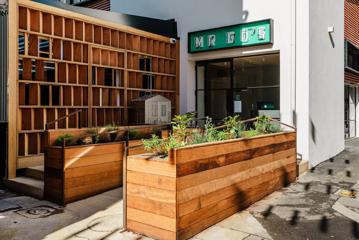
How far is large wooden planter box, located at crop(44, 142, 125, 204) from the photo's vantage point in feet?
18.3

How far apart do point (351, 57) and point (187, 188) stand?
12.2m

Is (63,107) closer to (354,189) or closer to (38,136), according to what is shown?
(38,136)

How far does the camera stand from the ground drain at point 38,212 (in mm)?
5141

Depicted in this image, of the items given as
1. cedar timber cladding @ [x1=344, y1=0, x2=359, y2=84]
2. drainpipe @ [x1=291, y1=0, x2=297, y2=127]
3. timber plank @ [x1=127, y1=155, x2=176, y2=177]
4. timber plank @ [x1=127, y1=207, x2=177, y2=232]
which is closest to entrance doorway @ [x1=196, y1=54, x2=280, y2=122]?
drainpipe @ [x1=291, y1=0, x2=297, y2=127]

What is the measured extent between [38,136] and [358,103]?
14826 mm

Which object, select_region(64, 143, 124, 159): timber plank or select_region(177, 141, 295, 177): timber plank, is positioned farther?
select_region(64, 143, 124, 159): timber plank

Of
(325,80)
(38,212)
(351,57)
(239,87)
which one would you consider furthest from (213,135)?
(351,57)

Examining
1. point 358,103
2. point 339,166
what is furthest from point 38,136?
point 358,103

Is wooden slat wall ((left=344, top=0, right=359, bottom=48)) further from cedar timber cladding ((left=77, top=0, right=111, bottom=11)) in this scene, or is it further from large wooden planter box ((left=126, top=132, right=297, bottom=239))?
large wooden planter box ((left=126, top=132, right=297, bottom=239))

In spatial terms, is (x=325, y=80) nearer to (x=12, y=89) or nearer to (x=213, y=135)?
(x=213, y=135)

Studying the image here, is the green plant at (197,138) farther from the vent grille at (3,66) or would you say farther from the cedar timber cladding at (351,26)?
the cedar timber cladding at (351,26)

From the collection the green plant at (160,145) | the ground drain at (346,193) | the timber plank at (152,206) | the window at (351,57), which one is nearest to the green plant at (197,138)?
the green plant at (160,145)

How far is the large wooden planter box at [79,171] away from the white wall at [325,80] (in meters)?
5.22

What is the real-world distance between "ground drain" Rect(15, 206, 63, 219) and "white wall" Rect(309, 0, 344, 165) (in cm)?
632
